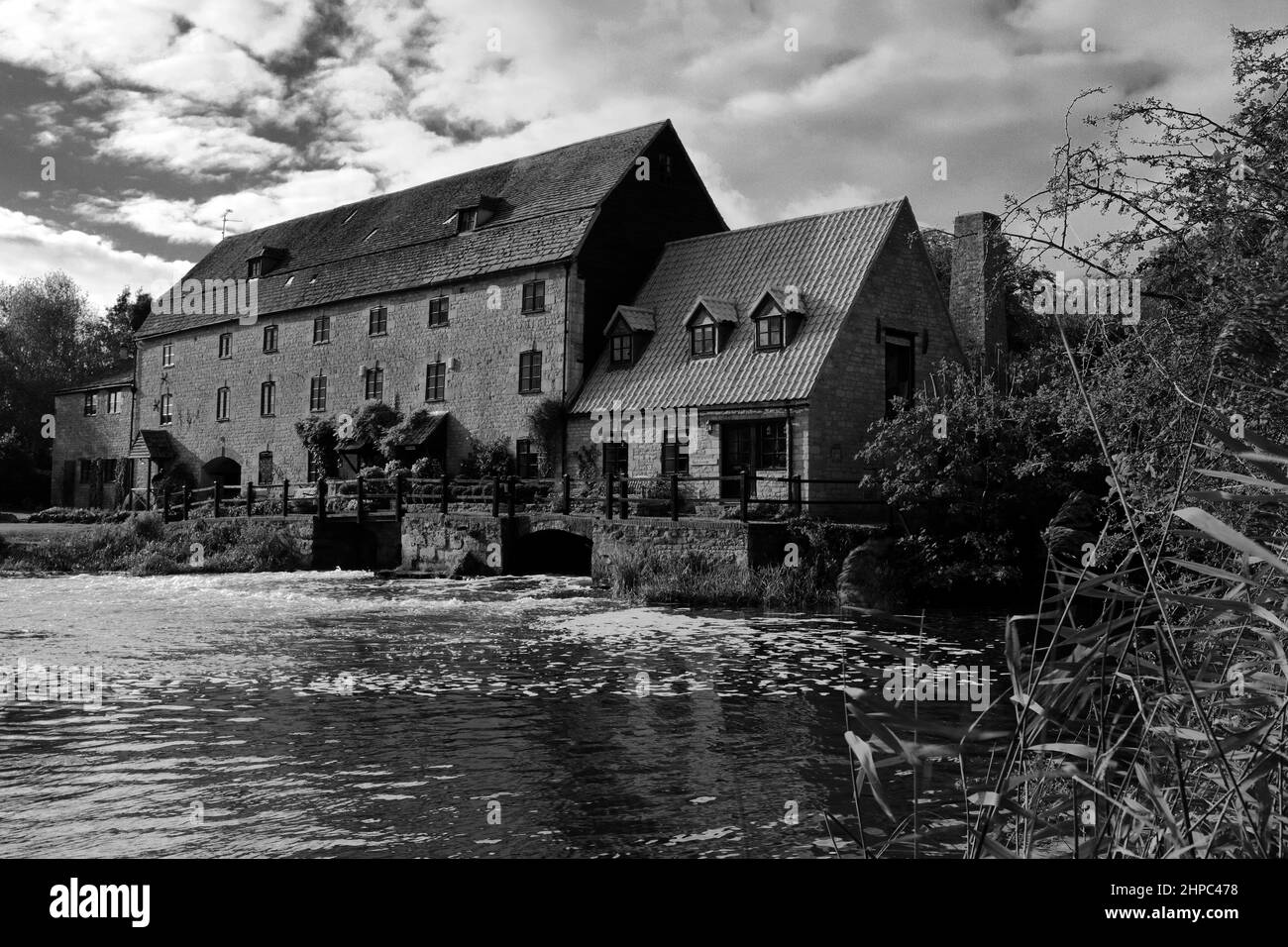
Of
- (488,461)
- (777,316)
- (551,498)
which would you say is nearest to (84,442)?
(488,461)

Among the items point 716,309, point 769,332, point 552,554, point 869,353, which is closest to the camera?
point 869,353

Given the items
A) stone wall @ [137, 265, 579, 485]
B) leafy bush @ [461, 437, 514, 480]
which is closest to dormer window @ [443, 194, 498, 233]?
stone wall @ [137, 265, 579, 485]

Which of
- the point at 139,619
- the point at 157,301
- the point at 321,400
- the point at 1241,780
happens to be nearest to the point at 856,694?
the point at 1241,780

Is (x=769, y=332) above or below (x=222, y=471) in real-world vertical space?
above

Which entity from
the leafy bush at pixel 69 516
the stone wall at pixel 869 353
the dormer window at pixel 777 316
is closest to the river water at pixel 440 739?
the stone wall at pixel 869 353

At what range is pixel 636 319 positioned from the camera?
95.0ft

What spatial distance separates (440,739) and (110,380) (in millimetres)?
45333

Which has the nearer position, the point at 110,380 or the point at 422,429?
the point at 422,429

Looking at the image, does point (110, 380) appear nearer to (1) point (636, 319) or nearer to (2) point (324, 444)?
(2) point (324, 444)

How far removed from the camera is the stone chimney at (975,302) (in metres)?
26.9

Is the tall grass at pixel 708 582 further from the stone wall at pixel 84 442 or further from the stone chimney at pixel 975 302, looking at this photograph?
the stone wall at pixel 84 442

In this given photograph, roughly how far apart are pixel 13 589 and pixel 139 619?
22.4ft

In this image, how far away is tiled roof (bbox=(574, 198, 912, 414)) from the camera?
2472 centimetres

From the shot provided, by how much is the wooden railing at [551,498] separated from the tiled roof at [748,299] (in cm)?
237
